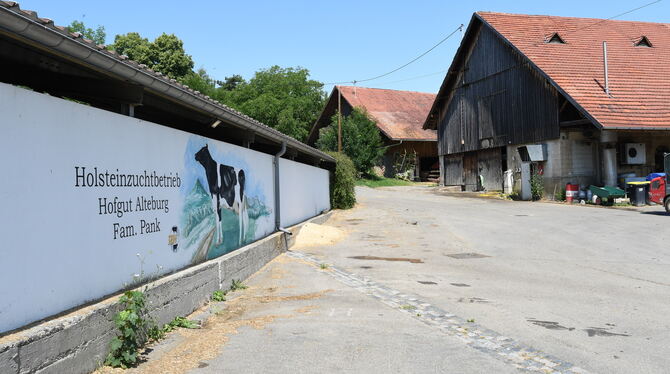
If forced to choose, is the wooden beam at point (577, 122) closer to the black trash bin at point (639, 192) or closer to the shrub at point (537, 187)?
the shrub at point (537, 187)

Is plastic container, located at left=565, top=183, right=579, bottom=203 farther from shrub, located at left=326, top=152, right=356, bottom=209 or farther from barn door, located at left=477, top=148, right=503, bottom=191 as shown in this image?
shrub, located at left=326, top=152, right=356, bottom=209

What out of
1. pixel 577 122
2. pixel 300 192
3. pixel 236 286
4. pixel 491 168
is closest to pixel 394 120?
Answer: pixel 491 168

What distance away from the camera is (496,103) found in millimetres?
30734

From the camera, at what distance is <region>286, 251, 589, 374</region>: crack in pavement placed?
4984 millimetres

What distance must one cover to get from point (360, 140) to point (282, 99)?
2072 cm

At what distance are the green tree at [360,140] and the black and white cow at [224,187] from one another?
95.2 feet

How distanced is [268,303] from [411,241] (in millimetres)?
7720

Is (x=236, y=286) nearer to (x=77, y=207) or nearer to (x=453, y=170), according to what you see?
(x=77, y=207)

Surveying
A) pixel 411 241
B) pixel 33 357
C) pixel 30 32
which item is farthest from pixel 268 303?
pixel 411 241

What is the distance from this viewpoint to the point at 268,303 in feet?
24.8

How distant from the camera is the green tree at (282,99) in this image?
169 feet

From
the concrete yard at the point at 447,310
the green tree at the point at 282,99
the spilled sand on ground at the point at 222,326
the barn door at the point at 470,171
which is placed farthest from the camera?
the green tree at the point at 282,99

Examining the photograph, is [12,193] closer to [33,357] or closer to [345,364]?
[33,357]

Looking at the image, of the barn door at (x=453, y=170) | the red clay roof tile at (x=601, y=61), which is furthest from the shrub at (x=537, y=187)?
the barn door at (x=453, y=170)
